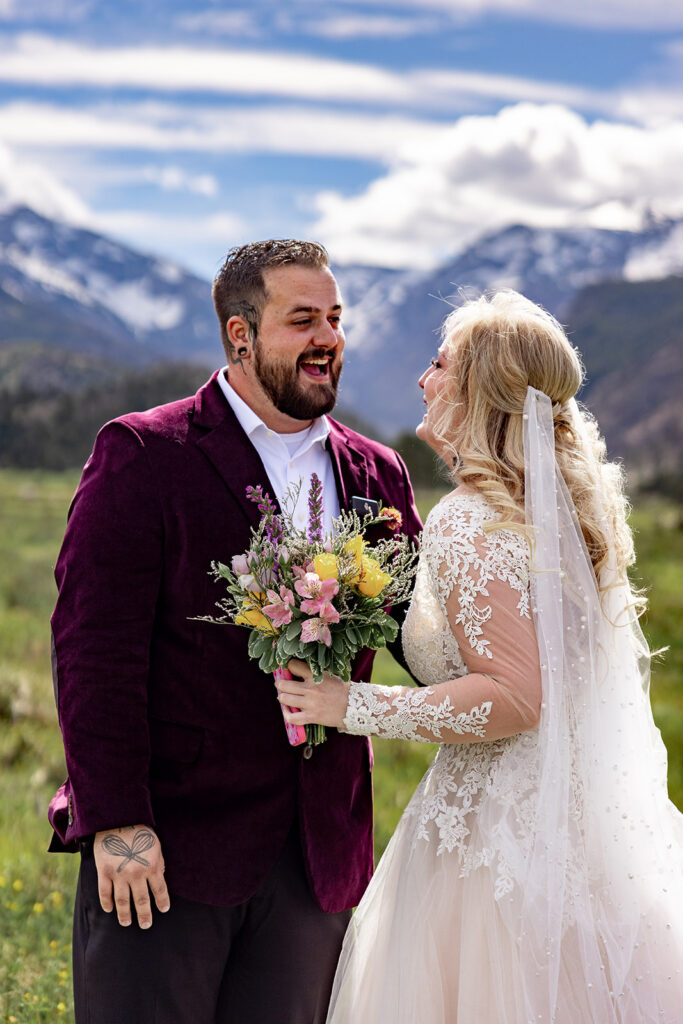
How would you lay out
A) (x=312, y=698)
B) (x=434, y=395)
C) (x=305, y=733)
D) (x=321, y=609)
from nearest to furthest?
(x=321, y=609)
(x=312, y=698)
(x=305, y=733)
(x=434, y=395)

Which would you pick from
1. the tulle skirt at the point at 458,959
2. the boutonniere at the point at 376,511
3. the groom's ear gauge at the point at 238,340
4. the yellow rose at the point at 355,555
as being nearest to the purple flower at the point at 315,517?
the yellow rose at the point at 355,555

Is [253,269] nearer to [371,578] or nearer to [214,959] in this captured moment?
[371,578]

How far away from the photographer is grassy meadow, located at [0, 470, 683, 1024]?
4887 millimetres

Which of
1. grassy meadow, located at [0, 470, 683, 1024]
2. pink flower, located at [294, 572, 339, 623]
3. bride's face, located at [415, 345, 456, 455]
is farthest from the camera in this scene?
grassy meadow, located at [0, 470, 683, 1024]

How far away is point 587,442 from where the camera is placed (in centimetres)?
347

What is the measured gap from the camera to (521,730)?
3.21 metres

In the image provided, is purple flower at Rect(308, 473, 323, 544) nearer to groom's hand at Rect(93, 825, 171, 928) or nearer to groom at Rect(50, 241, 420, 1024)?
groom at Rect(50, 241, 420, 1024)

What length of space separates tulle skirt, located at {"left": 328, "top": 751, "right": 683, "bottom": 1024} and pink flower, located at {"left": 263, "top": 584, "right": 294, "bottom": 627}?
950 millimetres

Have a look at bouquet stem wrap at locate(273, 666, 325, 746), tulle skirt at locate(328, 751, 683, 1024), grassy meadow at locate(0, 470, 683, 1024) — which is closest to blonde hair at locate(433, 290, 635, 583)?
grassy meadow at locate(0, 470, 683, 1024)

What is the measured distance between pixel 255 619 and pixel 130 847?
870 millimetres

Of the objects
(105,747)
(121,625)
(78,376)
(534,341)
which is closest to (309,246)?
(534,341)

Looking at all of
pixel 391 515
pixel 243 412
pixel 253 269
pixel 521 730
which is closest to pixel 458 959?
pixel 521 730

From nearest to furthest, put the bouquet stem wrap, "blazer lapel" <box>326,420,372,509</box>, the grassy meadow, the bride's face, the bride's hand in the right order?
the bride's hand < the bouquet stem wrap < the bride's face < "blazer lapel" <box>326,420,372,509</box> < the grassy meadow

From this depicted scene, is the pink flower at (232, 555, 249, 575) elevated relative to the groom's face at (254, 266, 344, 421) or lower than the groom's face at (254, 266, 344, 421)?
lower
